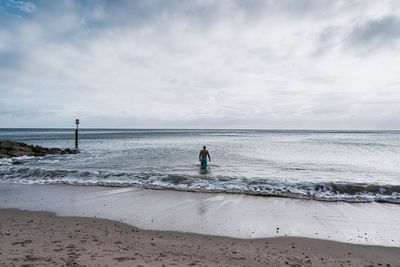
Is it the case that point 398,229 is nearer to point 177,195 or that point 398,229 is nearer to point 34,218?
point 177,195

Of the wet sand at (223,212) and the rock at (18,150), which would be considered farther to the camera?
the rock at (18,150)

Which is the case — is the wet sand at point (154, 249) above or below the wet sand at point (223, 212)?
above

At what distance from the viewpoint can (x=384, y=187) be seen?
11820 mm

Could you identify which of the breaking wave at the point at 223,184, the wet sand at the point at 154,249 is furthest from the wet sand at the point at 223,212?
the breaking wave at the point at 223,184

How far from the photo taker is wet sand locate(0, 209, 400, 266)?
15.1ft

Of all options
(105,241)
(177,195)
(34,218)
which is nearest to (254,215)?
(177,195)

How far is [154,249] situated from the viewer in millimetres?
5273

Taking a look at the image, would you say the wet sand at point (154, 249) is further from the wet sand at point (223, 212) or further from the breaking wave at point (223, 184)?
the breaking wave at point (223, 184)

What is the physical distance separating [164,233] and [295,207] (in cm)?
532

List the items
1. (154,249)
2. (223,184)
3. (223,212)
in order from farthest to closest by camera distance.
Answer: (223,184) < (223,212) < (154,249)

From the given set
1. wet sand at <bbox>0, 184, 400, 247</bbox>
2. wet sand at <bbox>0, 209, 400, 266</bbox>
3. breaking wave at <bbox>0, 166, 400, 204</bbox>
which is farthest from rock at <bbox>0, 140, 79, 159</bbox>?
wet sand at <bbox>0, 209, 400, 266</bbox>

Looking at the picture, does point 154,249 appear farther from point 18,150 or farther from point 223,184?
point 18,150

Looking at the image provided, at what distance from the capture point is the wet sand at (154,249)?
15.1 ft

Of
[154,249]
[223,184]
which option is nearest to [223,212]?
[154,249]
